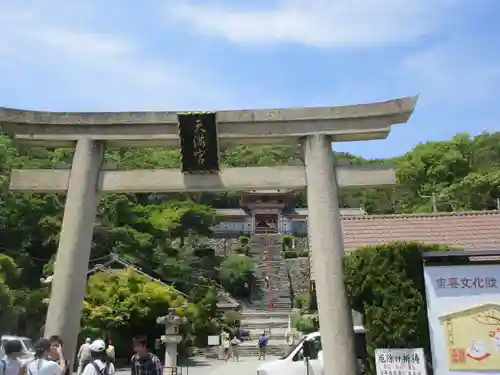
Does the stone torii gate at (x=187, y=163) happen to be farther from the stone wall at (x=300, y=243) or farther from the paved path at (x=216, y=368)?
the stone wall at (x=300, y=243)

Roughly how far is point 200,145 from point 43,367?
20.2 feet

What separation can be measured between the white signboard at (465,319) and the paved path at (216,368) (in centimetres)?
1142

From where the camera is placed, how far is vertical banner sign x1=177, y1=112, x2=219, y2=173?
1193cm

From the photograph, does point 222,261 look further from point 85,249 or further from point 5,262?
point 85,249

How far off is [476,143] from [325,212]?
45759mm

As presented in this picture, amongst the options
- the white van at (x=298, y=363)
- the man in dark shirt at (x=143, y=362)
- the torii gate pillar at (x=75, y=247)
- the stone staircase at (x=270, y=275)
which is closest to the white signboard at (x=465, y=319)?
the white van at (x=298, y=363)

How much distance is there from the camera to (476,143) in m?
52.9

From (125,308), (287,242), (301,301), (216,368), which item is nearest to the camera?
(216,368)

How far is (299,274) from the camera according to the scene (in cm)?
5209

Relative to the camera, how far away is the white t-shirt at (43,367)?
260 inches

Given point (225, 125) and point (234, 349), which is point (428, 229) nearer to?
point (225, 125)

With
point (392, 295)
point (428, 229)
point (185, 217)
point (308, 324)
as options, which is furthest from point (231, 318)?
point (392, 295)

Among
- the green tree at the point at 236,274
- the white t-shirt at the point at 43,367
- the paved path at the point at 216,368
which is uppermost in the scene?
the green tree at the point at 236,274

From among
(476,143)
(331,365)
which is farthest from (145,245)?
(476,143)
